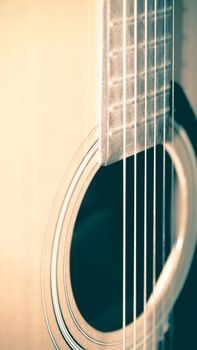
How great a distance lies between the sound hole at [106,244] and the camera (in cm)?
80

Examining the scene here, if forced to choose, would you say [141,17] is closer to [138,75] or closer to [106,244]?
[138,75]

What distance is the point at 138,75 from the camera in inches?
30.6

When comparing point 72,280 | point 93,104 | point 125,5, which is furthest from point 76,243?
point 125,5

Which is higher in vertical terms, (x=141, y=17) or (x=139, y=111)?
(x=141, y=17)

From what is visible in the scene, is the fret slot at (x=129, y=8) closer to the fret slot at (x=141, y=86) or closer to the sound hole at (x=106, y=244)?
the fret slot at (x=141, y=86)

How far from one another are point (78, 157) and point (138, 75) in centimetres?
13

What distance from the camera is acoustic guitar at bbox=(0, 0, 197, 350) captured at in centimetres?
67

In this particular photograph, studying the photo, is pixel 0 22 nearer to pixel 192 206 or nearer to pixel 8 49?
pixel 8 49

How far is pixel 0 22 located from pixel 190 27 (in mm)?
364

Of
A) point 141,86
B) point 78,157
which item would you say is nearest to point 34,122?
point 78,157

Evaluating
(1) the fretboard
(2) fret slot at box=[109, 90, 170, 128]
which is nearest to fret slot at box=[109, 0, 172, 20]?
(1) the fretboard

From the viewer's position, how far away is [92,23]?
70 cm

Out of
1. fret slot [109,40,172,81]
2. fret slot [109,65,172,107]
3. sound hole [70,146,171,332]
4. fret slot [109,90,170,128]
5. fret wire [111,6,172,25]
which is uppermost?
fret wire [111,6,172,25]

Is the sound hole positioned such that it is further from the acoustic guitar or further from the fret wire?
the fret wire
